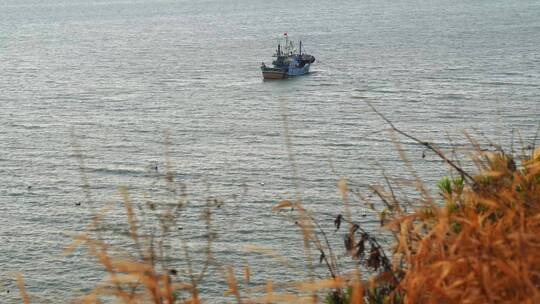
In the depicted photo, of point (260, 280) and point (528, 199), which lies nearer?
point (528, 199)

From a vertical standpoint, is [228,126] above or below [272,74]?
below

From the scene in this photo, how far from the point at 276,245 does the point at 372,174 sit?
18.7m

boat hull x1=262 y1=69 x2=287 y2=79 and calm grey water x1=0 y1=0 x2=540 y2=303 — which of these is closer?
calm grey water x1=0 y1=0 x2=540 y2=303

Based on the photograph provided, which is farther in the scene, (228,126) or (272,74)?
(272,74)

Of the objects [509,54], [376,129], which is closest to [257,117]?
[376,129]

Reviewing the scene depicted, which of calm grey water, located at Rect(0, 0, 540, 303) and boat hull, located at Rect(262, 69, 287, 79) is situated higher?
boat hull, located at Rect(262, 69, 287, 79)

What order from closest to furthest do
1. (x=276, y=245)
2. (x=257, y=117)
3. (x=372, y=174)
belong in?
1. (x=276, y=245)
2. (x=372, y=174)
3. (x=257, y=117)

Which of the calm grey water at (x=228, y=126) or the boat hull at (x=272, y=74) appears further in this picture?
the boat hull at (x=272, y=74)

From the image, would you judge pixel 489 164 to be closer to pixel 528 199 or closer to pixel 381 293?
pixel 528 199

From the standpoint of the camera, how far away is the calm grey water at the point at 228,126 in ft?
230

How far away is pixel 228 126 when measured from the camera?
10588cm

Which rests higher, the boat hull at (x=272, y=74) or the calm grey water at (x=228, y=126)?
the boat hull at (x=272, y=74)

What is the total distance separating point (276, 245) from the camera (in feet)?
218

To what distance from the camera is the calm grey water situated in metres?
70.1
